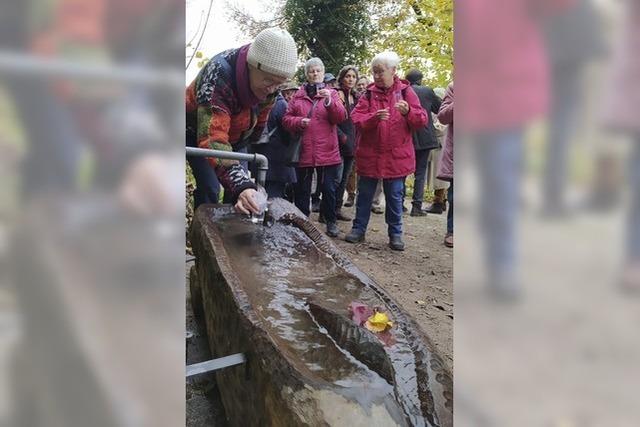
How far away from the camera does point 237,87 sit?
268 cm

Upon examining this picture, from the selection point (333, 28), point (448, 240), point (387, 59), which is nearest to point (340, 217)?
point (448, 240)

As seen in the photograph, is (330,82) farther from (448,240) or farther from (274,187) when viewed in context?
(448,240)

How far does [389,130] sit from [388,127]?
0.09 feet

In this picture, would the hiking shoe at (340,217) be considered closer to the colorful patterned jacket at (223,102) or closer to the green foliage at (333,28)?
the colorful patterned jacket at (223,102)

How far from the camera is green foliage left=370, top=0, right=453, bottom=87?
8039 mm

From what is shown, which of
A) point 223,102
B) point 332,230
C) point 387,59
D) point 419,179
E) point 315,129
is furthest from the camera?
point 419,179

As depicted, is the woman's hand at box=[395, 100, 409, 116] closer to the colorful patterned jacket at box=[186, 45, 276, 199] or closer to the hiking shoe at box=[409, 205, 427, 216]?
the colorful patterned jacket at box=[186, 45, 276, 199]
